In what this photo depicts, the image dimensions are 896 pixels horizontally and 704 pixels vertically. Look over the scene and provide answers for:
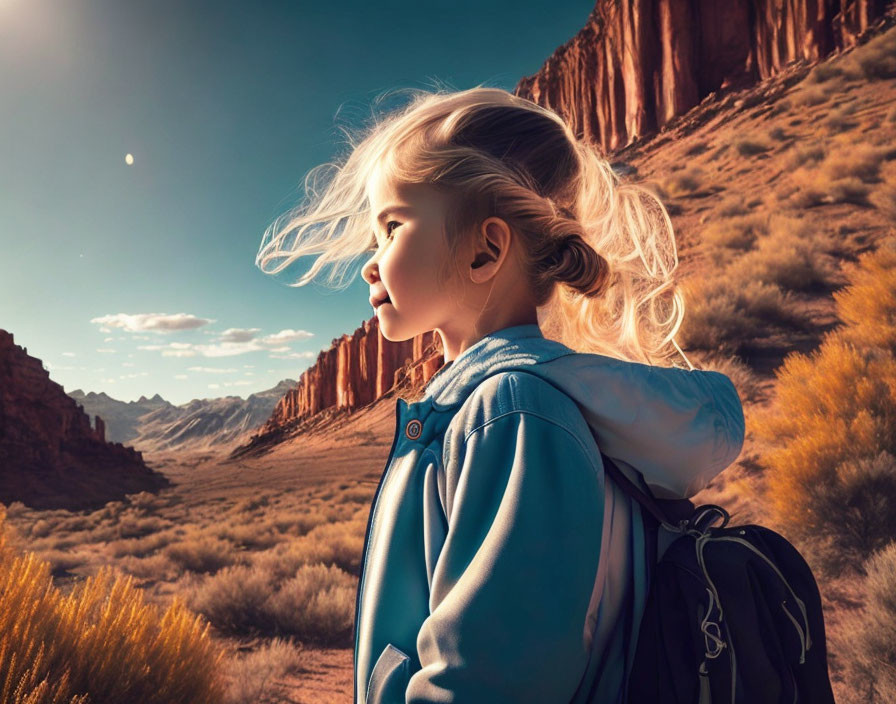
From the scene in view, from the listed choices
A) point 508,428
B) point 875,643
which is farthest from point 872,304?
point 508,428

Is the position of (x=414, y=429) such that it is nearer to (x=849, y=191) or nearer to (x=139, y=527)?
(x=849, y=191)

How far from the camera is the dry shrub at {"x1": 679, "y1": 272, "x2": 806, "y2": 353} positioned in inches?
233

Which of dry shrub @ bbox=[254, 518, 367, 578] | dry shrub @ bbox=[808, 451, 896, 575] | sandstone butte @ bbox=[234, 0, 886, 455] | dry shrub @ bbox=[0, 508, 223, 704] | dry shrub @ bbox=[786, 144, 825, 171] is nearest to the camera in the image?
dry shrub @ bbox=[0, 508, 223, 704]

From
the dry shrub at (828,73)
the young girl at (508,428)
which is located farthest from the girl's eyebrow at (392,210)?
the dry shrub at (828,73)

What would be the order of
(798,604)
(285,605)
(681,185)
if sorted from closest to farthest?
(798,604)
(285,605)
(681,185)

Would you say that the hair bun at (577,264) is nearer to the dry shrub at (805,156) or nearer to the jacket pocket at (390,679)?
the jacket pocket at (390,679)

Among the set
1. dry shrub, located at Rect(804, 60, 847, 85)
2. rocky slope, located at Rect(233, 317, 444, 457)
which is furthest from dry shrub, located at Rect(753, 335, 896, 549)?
rocky slope, located at Rect(233, 317, 444, 457)

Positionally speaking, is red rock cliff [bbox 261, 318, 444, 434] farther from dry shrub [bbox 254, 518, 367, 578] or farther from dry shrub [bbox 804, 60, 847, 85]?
dry shrub [bbox 254, 518, 367, 578]

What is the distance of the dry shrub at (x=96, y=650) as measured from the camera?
206 cm

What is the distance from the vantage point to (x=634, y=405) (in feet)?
3.30

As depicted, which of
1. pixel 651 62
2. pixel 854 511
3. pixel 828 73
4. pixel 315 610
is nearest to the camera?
pixel 854 511

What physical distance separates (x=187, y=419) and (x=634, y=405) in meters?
167

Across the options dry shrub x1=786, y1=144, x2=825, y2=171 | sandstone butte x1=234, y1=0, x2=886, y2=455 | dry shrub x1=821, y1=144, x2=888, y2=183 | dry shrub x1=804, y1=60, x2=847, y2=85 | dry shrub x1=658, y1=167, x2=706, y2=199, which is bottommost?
dry shrub x1=821, y1=144, x2=888, y2=183

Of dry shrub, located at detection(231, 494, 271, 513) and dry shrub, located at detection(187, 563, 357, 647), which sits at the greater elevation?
dry shrub, located at detection(187, 563, 357, 647)
